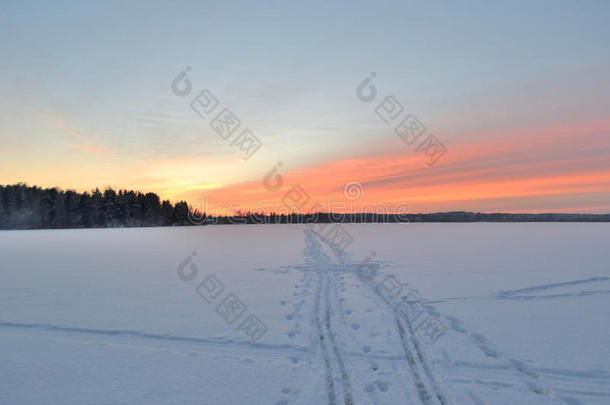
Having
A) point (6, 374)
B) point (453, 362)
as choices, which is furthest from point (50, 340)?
point (453, 362)

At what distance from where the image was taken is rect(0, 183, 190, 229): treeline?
72.0 meters

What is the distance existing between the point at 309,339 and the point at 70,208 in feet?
301

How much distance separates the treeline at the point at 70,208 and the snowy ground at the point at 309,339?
81360 mm

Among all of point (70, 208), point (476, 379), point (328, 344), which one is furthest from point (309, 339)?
point (70, 208)

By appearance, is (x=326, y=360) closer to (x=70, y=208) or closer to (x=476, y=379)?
(x=476, y=379)

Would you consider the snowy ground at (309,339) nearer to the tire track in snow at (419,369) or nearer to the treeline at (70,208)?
the tire track in snow at (419,369)

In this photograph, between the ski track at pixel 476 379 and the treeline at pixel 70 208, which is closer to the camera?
the ski track at pixel 476 379

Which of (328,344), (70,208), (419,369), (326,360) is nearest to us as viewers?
(419,369)

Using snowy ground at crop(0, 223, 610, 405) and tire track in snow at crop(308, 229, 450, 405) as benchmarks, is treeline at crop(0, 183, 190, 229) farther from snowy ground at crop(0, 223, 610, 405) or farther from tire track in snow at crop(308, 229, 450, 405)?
tire track in snow at crop(308, 229, 450, 405)

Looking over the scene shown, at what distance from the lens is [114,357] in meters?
4.95

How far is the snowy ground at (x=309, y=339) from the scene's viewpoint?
13.1 feet

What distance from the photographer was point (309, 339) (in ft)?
18.2

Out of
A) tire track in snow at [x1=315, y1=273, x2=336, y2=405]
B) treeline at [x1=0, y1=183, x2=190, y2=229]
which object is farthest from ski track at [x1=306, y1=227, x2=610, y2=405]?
treeline at [x1=0, y1=183, x2=190, y2=229]

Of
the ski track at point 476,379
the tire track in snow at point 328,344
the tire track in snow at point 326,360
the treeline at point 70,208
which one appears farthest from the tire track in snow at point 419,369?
the treeline at point 70,208
